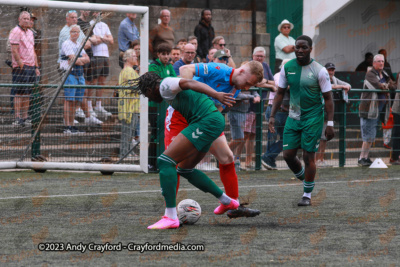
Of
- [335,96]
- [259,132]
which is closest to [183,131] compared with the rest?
[259,132]

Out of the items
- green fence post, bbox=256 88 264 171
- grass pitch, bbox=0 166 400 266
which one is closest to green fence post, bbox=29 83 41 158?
grass pitch, bbox=0 166 400 266

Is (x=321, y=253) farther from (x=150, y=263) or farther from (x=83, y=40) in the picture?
(x=83, y=40)

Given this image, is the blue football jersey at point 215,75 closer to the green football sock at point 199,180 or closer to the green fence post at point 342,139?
the green football sock at point 199,180

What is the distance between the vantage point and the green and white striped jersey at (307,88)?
9047 mm

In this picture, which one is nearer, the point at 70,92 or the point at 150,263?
the point at 150,263

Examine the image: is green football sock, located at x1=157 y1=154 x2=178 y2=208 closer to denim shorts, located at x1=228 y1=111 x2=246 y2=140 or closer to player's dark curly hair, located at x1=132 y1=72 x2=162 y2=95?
player's dark curly hair, located at x1=132 y1=72 x2=162 y2=95

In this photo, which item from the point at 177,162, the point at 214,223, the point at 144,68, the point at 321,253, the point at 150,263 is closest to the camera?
the point at 150,263

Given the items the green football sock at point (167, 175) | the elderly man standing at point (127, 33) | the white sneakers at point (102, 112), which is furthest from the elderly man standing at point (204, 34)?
the green football sock at point (167, 175)

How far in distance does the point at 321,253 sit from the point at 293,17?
15.2 m

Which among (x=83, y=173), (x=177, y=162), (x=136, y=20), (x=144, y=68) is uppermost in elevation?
(x=136, y=20)

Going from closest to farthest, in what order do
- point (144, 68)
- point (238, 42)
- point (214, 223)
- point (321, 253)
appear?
point (321, 253)
point (214, 223)
point (144, 68)
point (238, 42)

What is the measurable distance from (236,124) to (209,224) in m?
6.21

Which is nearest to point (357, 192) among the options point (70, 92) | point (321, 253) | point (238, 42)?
point (321, 253)

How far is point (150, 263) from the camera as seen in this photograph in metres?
5.36
